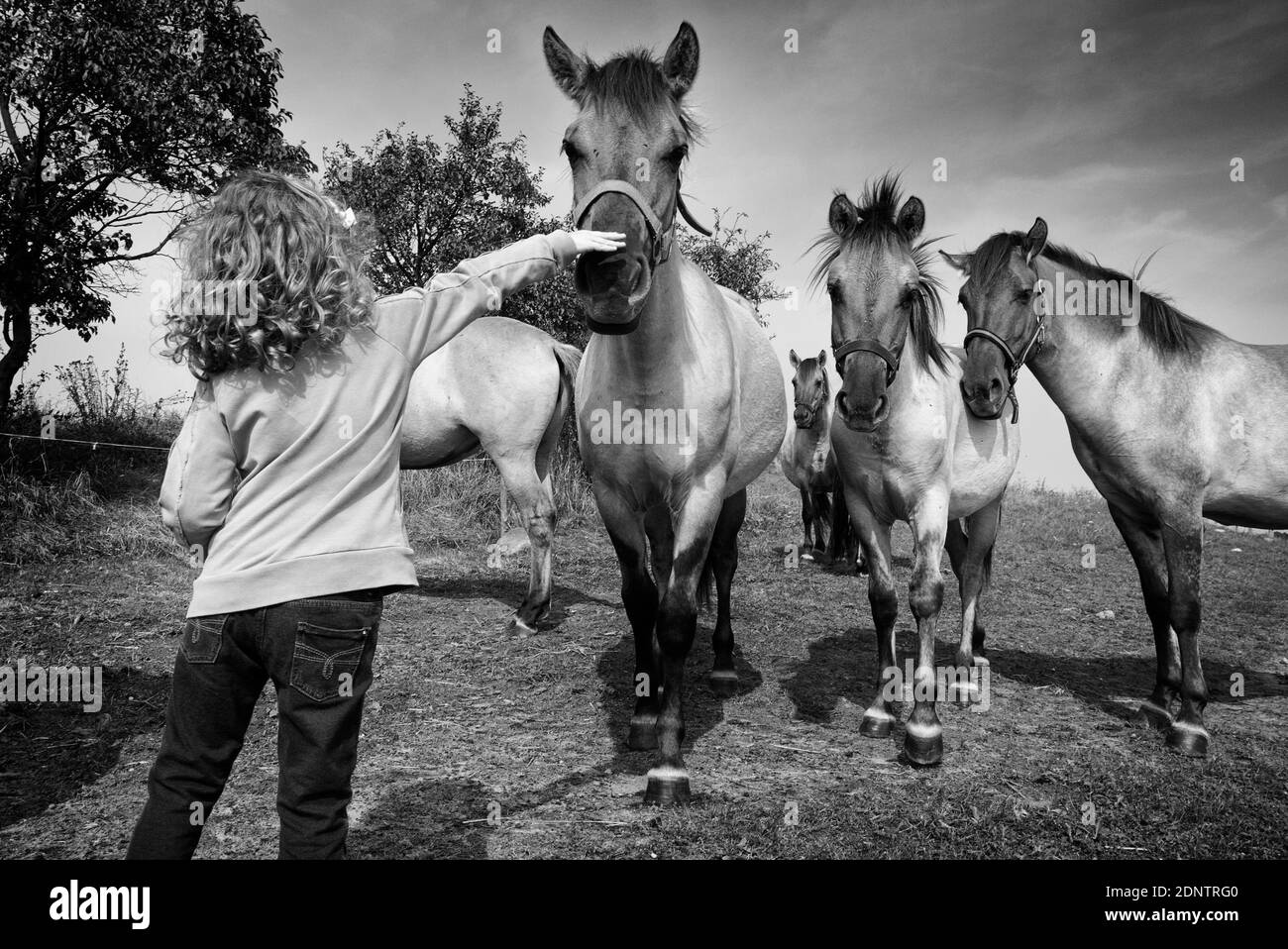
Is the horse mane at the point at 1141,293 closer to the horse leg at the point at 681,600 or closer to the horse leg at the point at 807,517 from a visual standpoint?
the horse leg at the point at 681,600

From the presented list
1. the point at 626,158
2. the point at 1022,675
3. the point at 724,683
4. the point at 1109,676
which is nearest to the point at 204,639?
the point at 626,158

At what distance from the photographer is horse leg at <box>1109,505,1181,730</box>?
4.83 metres

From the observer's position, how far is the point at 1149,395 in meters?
4.69

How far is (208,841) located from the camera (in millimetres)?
2908

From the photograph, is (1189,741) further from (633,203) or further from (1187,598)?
(633,203)

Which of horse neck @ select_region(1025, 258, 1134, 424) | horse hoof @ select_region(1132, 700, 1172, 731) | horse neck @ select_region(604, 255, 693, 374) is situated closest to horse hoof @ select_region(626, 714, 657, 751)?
horse neck @ select_region(604, 255, 693, 374)

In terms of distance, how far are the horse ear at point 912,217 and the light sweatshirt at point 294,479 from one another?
3.20 meters

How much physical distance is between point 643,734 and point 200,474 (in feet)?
9.16

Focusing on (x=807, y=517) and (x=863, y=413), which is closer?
(x=863, y=413)

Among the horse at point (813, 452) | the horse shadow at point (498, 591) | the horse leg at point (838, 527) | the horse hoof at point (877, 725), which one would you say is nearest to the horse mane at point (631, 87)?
the horse hoof at point (877, 725)

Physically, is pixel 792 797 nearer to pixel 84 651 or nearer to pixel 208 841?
pixel 208 841

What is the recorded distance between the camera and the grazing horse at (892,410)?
12.8 feet

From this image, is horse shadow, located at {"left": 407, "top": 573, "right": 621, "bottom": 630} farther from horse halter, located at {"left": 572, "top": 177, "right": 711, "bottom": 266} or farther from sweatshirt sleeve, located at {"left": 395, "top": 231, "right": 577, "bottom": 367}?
sweatshirt sleeve, located at {"left": 395, "top": 231, "right": 577, "bottom": 367}
